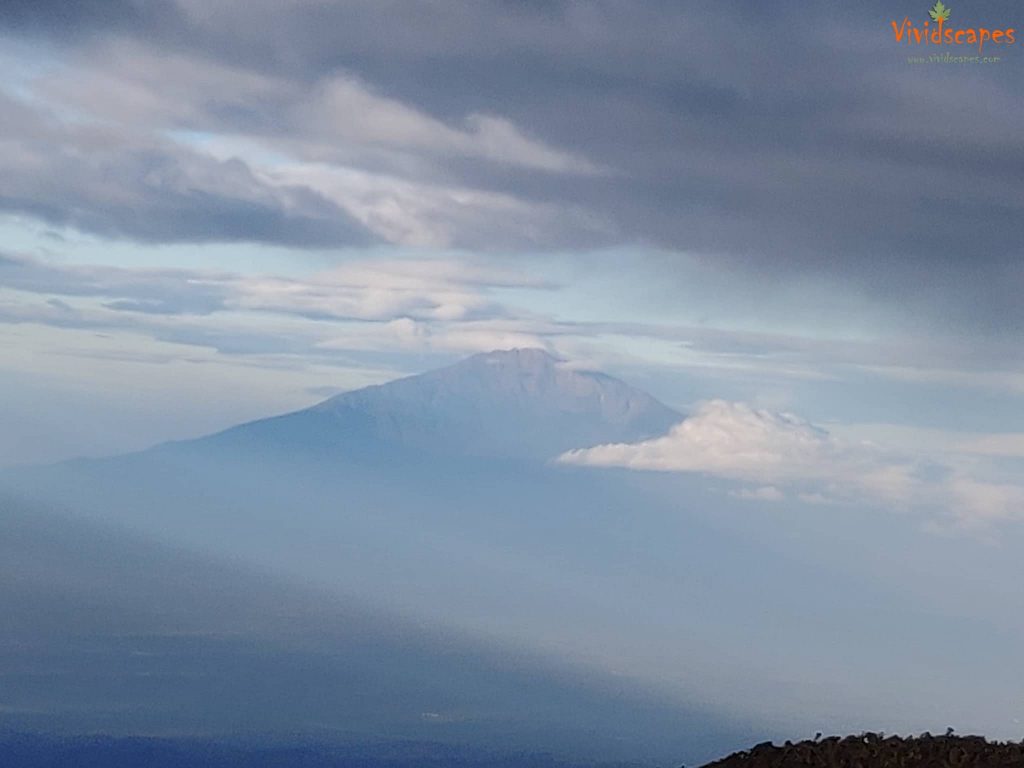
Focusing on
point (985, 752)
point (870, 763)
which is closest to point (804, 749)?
point (870, 763)

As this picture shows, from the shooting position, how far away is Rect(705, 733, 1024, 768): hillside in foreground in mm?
20984

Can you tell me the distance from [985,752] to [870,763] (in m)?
2.49

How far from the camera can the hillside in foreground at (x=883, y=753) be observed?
68.8 ft

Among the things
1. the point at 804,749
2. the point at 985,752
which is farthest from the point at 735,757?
the point at 985,752

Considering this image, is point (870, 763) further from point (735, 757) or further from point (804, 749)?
point (735, 757)

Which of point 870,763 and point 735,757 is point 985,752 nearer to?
point 870,763

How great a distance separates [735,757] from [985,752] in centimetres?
439

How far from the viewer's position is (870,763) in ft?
68.5

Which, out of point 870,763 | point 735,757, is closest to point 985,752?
point 870,763

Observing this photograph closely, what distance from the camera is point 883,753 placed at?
21.3 metres

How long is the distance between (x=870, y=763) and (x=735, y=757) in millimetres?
2713

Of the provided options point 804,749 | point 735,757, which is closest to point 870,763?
point 804,749

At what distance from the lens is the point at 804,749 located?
71.8ft

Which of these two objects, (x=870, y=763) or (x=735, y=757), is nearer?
(x=870, y=763)
